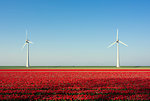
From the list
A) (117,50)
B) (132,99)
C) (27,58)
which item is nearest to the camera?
(132,99)

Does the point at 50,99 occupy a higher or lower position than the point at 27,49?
lower

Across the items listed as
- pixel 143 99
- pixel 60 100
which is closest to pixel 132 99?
pixel 143 99

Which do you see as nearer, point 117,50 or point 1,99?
point 1,99

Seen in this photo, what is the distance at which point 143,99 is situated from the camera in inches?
495

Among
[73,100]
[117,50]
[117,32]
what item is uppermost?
[117,32]

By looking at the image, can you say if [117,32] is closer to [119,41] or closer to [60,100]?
[119,41]

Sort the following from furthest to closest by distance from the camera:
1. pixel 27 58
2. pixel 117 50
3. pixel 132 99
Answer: pixel 27 58 < pixel 117 50 < pixel 132 99

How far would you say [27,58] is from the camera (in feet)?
293

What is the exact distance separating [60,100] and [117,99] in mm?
3758

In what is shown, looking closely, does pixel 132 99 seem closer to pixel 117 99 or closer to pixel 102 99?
pixel 117 99

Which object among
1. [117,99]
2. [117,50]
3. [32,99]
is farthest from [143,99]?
[117,50]

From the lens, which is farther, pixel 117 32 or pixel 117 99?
pixel 117 32

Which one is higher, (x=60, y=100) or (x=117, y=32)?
(x=117, y=32)

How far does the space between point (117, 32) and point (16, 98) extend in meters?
81.8
